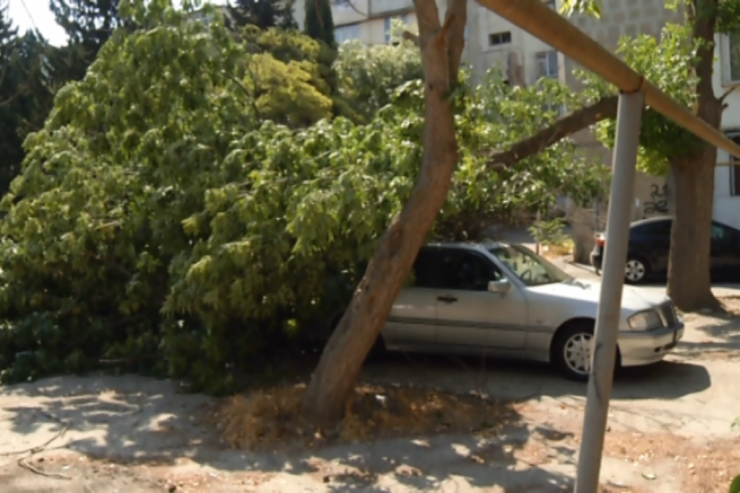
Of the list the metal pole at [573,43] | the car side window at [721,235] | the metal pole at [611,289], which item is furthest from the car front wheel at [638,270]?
the metal pole at [611,289]

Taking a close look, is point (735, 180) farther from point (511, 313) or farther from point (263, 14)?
point (511, 313)

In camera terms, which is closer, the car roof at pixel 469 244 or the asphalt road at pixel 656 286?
the car roof at pixel 469 244

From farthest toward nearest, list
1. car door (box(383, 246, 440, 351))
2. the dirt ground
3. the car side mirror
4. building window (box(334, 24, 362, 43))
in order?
building window (box(334, 24, 362, 43)) → car door (box(383, 246, 440, 351)) → the car side mirror → the dirt ground

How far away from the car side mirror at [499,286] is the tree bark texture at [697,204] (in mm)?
5962

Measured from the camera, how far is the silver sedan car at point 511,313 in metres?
10.6

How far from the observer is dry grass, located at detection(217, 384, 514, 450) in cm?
823

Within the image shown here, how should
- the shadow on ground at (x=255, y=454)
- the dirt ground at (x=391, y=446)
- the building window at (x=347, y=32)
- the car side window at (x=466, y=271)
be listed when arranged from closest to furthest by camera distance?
1. the dirt ground at (x=391, y=446)
2. the shadow on ground at (x=255, y=454)
3. the car side window at (x=466, y=271)
4. the building window at (x=347, y=32)

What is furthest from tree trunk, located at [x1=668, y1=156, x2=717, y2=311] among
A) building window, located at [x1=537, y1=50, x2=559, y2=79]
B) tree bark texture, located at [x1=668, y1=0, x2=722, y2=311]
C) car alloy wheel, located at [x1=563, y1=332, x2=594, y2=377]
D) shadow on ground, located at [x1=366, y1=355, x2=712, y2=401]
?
building window, located at [x1=537, y1=50, x2=559, y2=79]

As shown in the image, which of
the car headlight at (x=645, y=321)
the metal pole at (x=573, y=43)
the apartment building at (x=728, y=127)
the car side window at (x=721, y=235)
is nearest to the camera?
the metal pole at (x=573, y=43)

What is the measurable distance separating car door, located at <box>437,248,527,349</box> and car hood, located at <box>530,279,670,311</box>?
1.15 ft

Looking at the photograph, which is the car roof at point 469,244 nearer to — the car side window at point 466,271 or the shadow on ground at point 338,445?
the car side window at point 466,271

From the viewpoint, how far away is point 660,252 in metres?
21.2

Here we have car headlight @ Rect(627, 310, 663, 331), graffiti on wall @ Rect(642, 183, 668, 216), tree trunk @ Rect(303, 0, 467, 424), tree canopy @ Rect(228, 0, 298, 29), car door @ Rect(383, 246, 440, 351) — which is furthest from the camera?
tree canopy @ Rect(228, 0, 298, 29)

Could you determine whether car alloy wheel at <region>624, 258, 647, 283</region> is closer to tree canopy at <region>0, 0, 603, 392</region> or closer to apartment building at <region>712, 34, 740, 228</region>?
apartment building at <region>712, 34, 740, 228</region>
